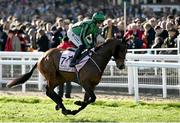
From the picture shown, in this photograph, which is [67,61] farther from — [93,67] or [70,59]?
[93,67]

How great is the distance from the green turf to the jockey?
102cm

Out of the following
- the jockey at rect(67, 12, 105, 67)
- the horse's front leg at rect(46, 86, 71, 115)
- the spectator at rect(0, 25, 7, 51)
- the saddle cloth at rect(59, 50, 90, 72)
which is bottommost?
the horse's front leg at rect(46, 86, 71, 115)

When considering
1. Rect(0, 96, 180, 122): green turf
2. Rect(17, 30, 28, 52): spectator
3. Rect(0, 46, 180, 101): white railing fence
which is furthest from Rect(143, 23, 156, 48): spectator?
Rect(0, 96, 180, 122): green turf

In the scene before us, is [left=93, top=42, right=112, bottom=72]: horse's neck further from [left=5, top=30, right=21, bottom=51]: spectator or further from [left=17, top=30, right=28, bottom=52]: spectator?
[left=17, top=30, right=28, bottom=52]: spectator

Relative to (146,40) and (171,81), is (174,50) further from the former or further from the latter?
(171,81)

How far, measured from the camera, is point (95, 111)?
11.8 m

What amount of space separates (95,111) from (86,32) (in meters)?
1.38

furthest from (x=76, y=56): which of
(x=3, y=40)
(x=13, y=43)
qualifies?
(x=3, y=40)

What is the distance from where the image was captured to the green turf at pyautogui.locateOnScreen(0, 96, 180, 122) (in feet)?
35.6

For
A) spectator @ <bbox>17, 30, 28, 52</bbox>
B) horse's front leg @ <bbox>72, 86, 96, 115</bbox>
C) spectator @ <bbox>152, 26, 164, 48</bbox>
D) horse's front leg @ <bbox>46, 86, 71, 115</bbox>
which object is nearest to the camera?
horse's front leg @ <bbox>72, 86, 96, 115</bbox>

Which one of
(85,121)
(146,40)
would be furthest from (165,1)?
(85,121)

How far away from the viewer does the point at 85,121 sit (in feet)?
34.9

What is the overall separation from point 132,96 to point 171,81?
36.0 inches

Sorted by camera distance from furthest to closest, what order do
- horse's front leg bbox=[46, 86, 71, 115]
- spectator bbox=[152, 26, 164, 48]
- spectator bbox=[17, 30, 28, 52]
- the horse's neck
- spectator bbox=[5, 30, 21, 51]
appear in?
spectator bbox=[17, 30, 28, 52] → spectator bbox=[5, 30, 21, 51] → spectator bbox=[152, 26, 164, 48] → the horse's neck → horse's front leg bbox=[46, 86, 71, 115]
